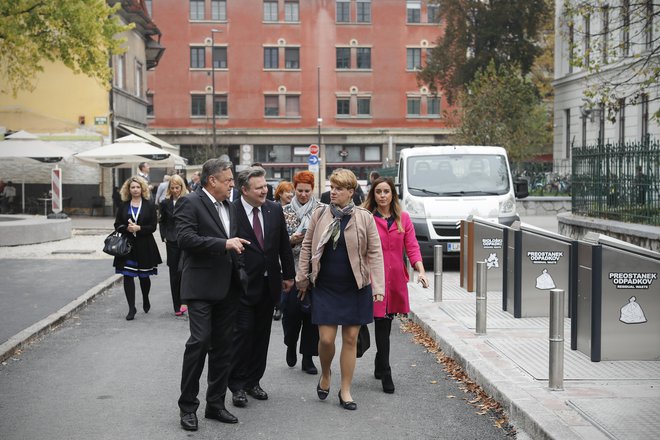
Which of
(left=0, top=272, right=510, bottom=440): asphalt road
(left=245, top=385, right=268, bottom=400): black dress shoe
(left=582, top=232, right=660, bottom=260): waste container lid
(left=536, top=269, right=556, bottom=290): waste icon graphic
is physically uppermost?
(left=582, top=232, right=660, bottom=260): waste container lid

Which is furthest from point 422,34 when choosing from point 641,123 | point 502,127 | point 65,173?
point 65,173

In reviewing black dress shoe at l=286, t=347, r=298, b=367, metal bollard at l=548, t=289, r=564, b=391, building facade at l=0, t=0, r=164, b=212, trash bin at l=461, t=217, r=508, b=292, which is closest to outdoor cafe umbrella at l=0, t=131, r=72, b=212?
building facade at l=0, t=0, r=164, b=212

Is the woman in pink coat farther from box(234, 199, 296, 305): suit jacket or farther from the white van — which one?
the white van

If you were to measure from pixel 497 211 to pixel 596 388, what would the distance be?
10.4m

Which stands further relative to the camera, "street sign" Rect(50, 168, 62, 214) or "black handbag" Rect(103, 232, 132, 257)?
"street sign" Rect(50, 168, 62, 214)

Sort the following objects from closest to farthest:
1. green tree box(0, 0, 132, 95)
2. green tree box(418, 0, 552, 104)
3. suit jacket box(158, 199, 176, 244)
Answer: suit jacket box(158, 199, 176, 244), green tree box(0, 0, 132, 95), green tree box(418, 0, 552, 104)

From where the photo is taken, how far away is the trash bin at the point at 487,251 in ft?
43.2

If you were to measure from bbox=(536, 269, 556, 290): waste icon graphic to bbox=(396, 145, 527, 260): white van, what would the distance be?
583 centimetres

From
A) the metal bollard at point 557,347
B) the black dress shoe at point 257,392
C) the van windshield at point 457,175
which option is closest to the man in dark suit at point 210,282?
the black dress shoe at point 257,392

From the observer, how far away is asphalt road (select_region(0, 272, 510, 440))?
Result: 6379 mm

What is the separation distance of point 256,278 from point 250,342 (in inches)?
21.3

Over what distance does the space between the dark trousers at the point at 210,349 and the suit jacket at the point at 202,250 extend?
4.6 inches

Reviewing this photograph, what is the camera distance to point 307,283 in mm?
7207

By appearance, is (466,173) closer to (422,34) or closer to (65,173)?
(65,173)
